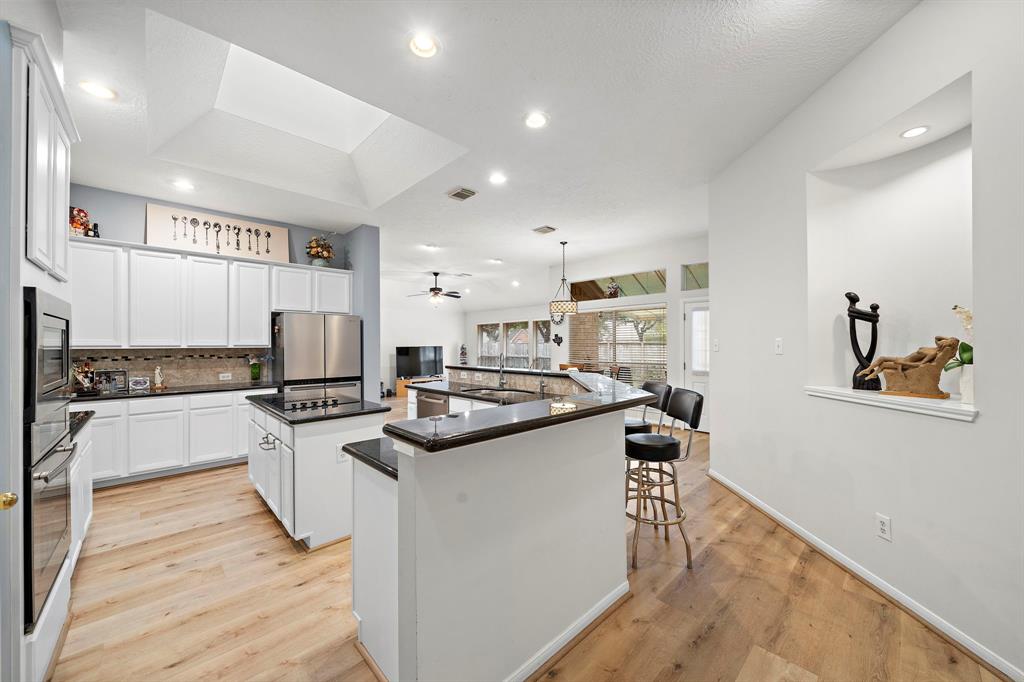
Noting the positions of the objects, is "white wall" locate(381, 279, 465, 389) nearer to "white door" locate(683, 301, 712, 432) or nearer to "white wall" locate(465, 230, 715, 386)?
"white wall" locate(465, 230, 715, 386)

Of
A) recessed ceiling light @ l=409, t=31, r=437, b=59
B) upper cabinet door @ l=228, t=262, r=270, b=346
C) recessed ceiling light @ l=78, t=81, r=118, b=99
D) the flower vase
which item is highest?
recessed ceiling light @ l=409, t=31, r=437, b=59

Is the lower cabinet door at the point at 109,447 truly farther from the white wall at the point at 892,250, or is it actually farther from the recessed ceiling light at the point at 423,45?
the white wall at the point at 892,250

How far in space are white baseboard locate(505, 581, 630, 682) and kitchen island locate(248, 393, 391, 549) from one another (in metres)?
1.60

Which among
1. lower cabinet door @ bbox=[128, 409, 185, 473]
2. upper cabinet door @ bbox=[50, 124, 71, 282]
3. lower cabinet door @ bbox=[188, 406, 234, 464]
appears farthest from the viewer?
lower cabinet door @ bbox=[188, 406, 234, 464]

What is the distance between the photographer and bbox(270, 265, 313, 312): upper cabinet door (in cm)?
461

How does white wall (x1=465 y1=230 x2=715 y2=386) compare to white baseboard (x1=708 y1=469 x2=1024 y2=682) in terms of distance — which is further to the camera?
white wall (x1=465 y1=230 x2=715 y2=386)

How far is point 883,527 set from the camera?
2.09 m

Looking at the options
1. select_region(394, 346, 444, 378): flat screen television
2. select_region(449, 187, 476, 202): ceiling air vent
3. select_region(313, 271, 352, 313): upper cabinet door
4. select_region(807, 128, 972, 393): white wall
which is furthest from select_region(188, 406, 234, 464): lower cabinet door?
select_region(394, 346, 444, 378): flat screen television

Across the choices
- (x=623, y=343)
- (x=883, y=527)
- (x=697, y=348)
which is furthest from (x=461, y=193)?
(x=623, y=343)

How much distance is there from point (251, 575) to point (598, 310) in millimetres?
6465

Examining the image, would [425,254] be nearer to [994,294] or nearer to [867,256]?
[867,256]

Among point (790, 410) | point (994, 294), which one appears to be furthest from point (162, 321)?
point (994, 294)

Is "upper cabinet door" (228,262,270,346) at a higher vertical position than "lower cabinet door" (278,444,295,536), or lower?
higher

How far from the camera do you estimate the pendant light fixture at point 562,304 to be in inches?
240
